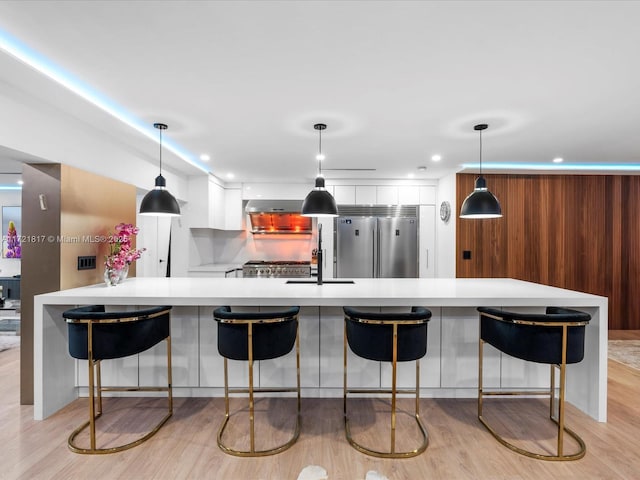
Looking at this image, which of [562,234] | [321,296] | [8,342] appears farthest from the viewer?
[562,234]

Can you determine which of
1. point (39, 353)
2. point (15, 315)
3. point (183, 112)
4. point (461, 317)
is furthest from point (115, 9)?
point (15, 315)

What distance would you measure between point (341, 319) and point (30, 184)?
260cm

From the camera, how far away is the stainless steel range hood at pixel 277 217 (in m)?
5.50

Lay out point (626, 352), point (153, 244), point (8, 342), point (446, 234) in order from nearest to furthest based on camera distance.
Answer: point (626, 352) < point (8, 342) < point (153, 244) < point (446, 234)

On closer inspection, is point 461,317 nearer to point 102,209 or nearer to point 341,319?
point 341,319

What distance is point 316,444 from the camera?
209cm

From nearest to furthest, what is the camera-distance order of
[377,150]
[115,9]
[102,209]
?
[115,9] < [102,209] < [377,150]

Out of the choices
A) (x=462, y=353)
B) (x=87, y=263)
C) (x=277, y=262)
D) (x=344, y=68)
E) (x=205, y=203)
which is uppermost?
(x=344, y=68)

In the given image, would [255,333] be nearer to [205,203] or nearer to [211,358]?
[211,358]

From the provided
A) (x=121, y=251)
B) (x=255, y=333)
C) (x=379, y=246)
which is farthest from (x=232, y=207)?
(x=255, y=333)

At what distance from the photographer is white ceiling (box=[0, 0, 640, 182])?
1529 millimetres

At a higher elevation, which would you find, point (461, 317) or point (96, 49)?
point (96, 49)

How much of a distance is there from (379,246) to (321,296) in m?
3.16

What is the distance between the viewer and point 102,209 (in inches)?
119
